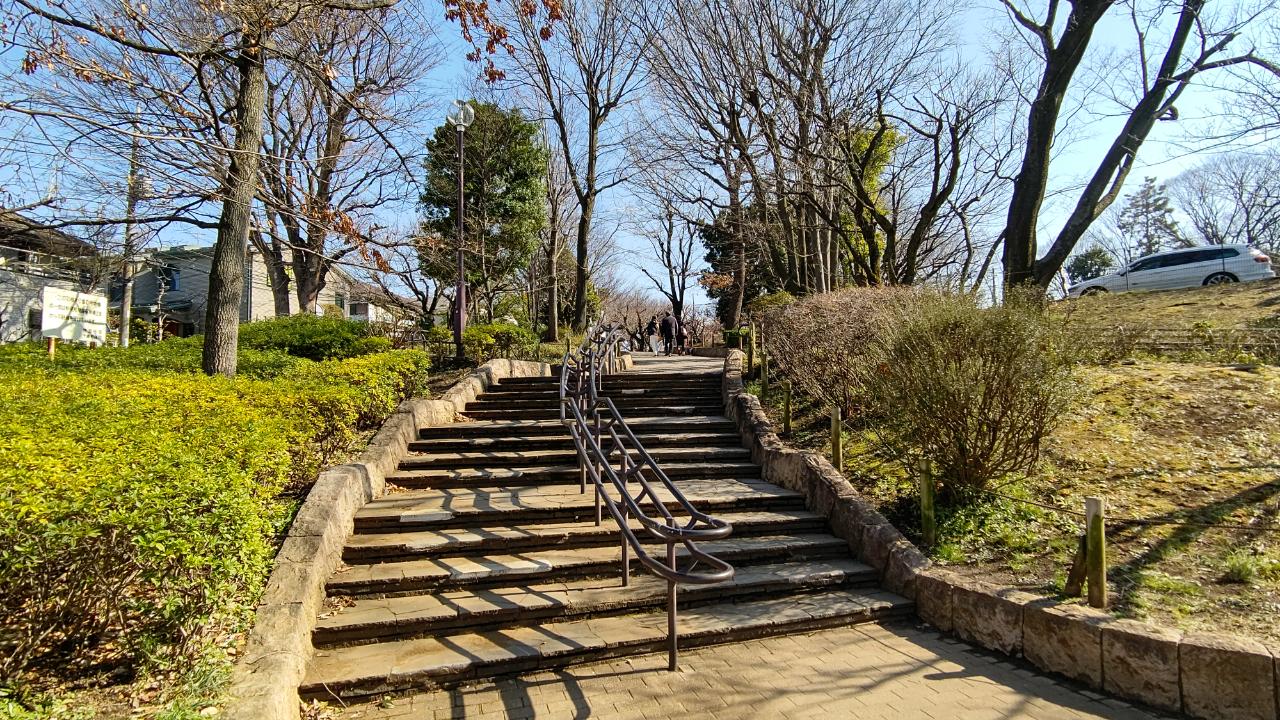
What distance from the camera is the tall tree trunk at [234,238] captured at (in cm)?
746

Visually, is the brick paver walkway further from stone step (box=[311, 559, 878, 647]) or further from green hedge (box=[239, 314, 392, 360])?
green hedge (box=[239, 314, 392, 360])

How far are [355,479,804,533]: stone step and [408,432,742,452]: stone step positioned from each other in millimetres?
1007

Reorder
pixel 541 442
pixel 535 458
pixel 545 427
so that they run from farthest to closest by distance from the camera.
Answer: pixel 545 427 → pixel 541 442 → pixel 535 458

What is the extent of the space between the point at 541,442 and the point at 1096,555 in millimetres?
5398

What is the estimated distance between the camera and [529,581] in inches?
180

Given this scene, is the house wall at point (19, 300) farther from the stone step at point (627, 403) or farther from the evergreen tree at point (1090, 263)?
the evergreen tree at point (1090, 263)

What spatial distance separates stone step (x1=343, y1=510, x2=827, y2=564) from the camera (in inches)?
186

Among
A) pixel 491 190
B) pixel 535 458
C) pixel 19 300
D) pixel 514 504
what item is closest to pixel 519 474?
pixel 535 458

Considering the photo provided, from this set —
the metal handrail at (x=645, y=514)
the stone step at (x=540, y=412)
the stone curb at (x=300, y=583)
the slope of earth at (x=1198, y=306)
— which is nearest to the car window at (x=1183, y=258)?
the slope of earth at (x=1198, y=306)

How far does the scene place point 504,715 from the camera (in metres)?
3.24

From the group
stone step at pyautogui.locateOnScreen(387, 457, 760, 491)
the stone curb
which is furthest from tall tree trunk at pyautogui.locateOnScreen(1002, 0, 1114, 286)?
the stone curb

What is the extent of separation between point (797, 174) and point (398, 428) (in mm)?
8452

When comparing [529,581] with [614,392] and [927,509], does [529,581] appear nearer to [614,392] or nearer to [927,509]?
[927,509]

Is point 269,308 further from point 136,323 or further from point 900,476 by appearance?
point 900,476
